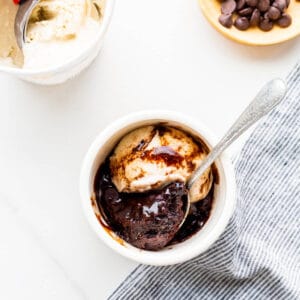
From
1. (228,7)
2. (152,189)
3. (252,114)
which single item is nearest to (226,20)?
(228,7)

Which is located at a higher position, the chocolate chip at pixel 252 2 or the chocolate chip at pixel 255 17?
the chocolate chip at pixel 252 2

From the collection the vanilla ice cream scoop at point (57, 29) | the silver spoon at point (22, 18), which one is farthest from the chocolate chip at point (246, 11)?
the silver spoon at point (22, 18)

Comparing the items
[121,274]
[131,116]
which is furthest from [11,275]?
[131,116]

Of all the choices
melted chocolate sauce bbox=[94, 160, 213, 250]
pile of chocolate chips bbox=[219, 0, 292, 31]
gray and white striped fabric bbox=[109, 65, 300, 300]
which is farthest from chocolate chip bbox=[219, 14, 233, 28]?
melted chocolate sauce bbox=[94, 160, 213, 250]

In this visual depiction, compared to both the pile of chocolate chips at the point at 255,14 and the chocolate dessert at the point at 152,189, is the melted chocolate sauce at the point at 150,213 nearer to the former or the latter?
the chocolate dessert at the point at 152,189

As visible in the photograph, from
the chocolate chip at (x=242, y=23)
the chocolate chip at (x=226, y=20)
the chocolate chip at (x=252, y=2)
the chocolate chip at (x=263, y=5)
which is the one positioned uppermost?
the chocolate chip at (x=263, y=5)

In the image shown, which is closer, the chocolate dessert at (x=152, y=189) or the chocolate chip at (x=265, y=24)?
the chocolate dessert at (x=152, y=189)

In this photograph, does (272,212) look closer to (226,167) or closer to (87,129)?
(226,167)
